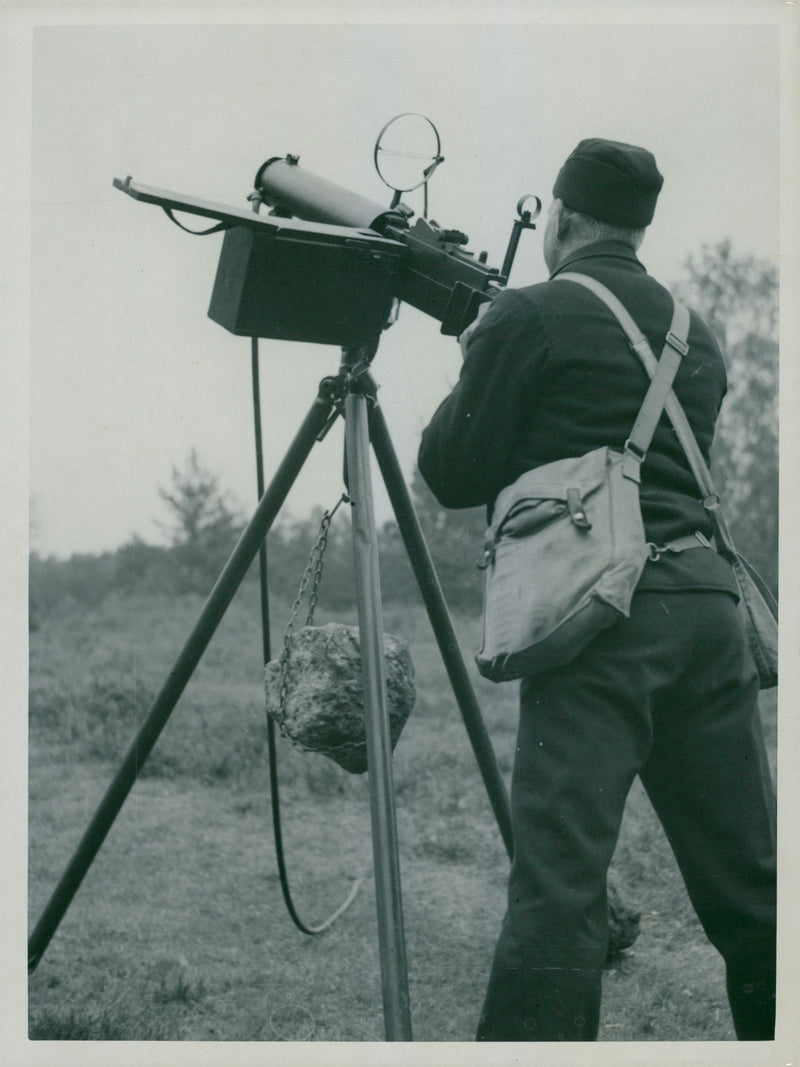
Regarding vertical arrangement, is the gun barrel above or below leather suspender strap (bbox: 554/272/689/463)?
above

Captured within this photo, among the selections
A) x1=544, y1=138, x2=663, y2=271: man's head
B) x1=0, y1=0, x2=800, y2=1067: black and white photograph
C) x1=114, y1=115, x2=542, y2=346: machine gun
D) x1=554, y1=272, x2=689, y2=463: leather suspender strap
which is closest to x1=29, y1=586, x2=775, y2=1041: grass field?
x1=0, y1=0, x2=800, y2=1067: black and white photograph

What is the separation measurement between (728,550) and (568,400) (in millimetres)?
526

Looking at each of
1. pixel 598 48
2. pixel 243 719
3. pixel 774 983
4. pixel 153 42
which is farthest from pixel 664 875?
pixel 153 42

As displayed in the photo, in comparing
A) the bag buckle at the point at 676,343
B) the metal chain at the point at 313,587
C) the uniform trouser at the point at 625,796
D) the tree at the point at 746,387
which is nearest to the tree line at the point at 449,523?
the tree at the point at 746,387

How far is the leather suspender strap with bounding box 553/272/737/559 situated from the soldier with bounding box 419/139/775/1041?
0.8 inches

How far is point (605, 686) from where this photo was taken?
2.32 metres

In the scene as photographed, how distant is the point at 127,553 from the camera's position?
21.4 ft

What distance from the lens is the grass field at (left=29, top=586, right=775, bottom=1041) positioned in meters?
3.23

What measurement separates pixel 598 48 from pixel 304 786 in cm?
328

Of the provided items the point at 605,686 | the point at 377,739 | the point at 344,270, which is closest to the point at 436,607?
the point at 377,739

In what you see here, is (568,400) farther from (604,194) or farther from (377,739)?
(377,739)

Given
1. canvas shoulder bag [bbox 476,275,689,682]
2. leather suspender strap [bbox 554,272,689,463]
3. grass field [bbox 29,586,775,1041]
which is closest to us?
canvas shoulder bag [bbox 476,275,689,682]

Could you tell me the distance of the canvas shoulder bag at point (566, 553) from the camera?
7.38 feet

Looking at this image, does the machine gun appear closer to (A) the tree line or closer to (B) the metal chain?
(B) the metal chain
